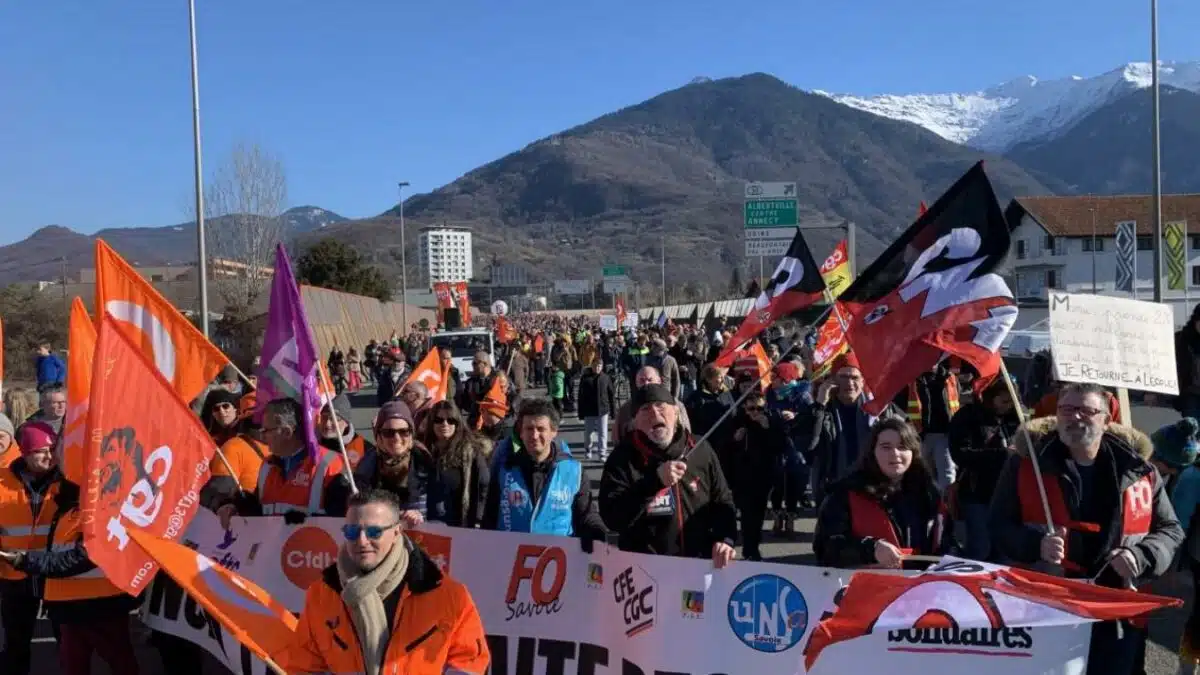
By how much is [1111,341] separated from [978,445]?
7.28ft

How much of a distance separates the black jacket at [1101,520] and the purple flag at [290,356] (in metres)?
3.49

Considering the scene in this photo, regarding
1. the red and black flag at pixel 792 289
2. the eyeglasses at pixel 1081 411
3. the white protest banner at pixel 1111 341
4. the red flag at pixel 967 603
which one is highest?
the red and black flag at pixel 792 289

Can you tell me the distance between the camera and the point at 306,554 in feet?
17.4

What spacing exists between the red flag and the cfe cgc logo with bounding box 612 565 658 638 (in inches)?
32.2

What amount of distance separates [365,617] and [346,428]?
3217 millimetres

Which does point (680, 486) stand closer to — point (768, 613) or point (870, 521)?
point (768, 613)

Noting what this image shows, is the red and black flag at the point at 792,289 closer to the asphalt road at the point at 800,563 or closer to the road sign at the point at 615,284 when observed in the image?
the asphalt road at the point at 800,563

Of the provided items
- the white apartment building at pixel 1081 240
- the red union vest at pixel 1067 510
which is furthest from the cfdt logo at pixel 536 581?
the white apartment building at pixel 1081 240

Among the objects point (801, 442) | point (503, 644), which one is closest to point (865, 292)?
point (503, 644)

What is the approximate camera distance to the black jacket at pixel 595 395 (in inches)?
554

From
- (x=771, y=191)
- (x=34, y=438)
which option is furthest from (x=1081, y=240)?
(x=34, y=438)

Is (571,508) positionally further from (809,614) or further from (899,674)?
(899,674)

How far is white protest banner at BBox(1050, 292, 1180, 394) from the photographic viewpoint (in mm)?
4629

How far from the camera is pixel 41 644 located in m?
6.35
